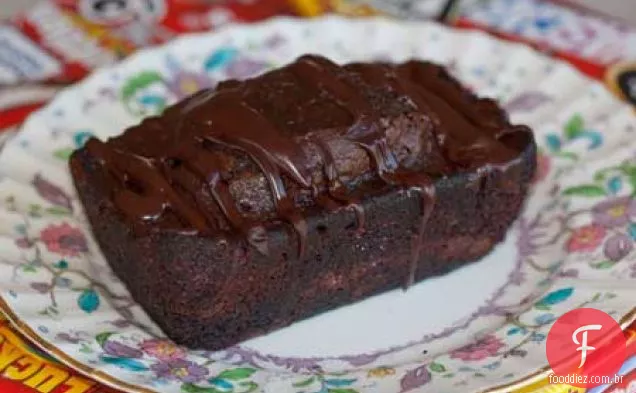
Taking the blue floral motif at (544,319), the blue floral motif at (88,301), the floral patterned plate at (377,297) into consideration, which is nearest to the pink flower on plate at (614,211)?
the floral patterned plate at (377,297)

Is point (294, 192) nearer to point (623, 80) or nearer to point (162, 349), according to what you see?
point (162, 349)

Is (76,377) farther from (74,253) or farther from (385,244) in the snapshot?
(385,244)

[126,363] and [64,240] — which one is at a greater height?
[64,240]

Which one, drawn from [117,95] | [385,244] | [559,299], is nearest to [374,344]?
[385,244]

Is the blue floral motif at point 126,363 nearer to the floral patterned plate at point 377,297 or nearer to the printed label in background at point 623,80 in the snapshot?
the floral patterned plate at point 377,297

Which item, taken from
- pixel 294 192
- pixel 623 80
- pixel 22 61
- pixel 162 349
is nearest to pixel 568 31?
pixel 623 80

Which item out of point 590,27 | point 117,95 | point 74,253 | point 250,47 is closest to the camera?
point 74,253

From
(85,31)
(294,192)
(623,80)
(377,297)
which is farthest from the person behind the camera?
(85,31)
